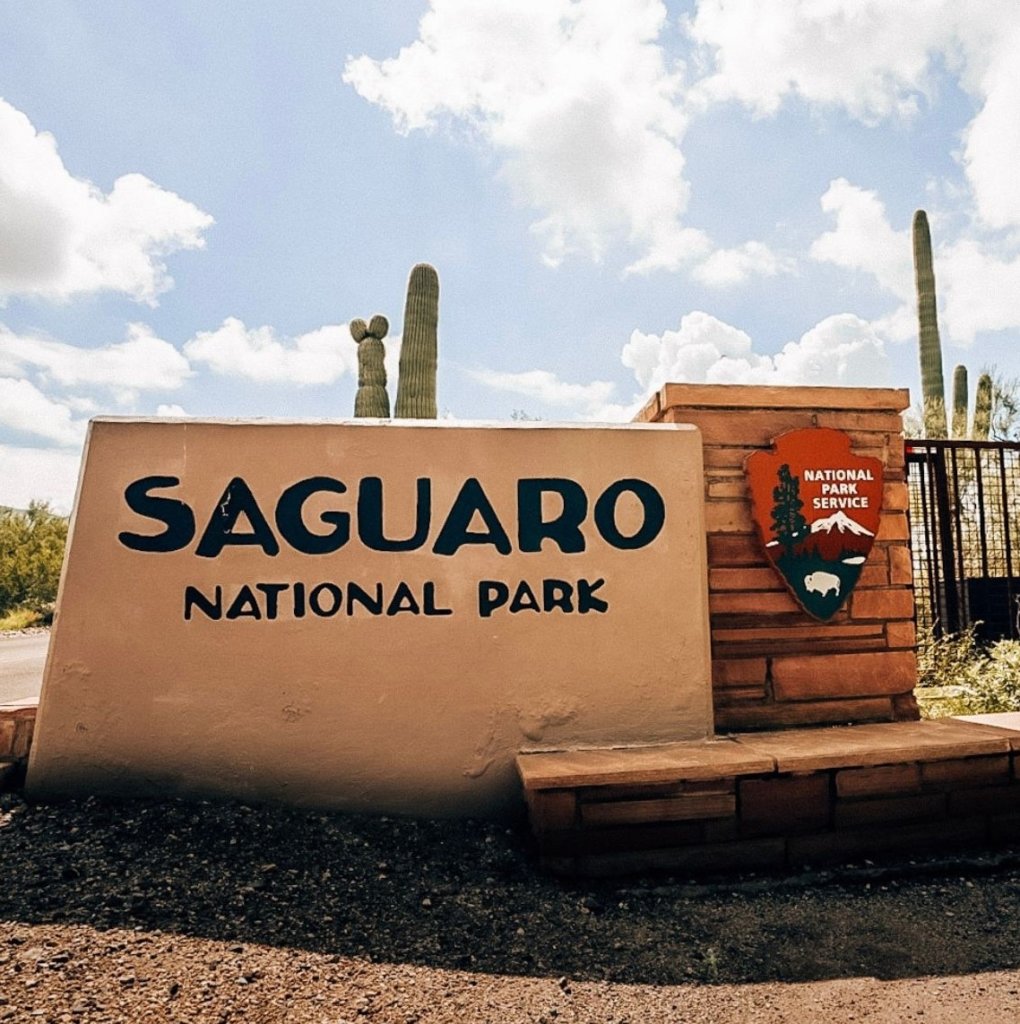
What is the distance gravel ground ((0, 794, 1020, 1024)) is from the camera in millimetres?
1966

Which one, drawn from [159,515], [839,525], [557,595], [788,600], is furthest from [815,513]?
[159,515]

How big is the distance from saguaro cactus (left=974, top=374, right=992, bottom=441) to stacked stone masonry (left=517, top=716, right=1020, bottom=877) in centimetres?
1174

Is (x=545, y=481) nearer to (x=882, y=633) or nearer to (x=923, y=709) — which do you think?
(x=882, y=633)

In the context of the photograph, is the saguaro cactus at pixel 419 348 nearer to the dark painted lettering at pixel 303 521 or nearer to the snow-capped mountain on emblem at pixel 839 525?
the dark painted lettering at pixel 303 521

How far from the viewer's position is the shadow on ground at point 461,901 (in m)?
2.22

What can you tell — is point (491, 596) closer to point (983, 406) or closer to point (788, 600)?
point (788, 600)

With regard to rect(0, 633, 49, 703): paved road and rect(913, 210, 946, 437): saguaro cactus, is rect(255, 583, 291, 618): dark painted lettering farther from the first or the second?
rect(913, 210, 946, 437): saguaro cactus

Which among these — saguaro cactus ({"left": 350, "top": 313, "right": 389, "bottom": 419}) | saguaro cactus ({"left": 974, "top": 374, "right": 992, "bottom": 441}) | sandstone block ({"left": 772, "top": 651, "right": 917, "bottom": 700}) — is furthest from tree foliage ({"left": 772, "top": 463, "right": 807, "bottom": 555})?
saguaro cactus ({"left": 974, "top": 374, "right": 992, "bottom": 441})

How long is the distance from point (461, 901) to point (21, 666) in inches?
332

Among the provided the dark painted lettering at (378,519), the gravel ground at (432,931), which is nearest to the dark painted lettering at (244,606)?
the dark painted lettering at (378,519)

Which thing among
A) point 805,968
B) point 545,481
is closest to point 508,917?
point 805,968

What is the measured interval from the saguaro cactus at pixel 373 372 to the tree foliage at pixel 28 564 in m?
12.0

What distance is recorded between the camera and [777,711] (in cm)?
340

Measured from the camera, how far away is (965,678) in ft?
17.5
